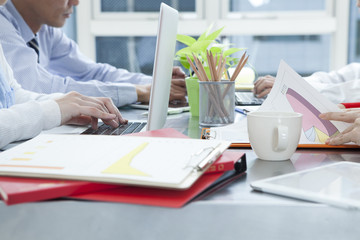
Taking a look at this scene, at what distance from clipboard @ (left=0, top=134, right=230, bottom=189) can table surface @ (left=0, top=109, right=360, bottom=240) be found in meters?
0.03

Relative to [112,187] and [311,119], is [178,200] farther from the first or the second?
[311,119]

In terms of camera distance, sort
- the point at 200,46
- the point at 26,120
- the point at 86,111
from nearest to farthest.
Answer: the point at 26,120
the point at 86,111
the point at 200,46

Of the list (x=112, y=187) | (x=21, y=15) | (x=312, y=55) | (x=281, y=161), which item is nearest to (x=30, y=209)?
(x=112, y=187)

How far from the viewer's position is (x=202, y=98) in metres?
1.04

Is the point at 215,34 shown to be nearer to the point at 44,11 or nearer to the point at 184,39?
the point at 184,39

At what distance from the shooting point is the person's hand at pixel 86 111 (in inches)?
39.8

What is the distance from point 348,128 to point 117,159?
45 cm

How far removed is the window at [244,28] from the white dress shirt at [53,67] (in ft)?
3.41

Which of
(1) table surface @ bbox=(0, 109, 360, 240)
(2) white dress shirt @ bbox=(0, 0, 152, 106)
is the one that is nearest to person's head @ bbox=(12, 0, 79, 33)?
(2) white dress shirt @ bbox=(0, 0, 152, 106)

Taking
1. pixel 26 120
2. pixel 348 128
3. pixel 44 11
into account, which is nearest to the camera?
pixel 348 128

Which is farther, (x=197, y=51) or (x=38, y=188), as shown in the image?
(x=197, y=51)

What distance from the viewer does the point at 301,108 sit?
869 mm

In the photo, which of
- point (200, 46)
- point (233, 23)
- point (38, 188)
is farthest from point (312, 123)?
point (233, 23)

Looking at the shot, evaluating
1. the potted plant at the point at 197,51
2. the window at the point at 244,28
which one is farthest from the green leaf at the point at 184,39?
the window at the point at 244,28
